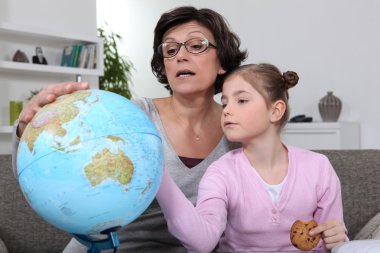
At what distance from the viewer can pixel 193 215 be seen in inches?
55.8

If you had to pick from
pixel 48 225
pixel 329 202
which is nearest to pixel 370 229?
pixel 329 202

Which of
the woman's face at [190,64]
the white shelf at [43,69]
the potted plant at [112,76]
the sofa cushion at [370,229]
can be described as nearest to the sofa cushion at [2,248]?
the woman's face at [190,64]

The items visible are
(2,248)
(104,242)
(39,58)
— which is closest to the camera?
(104,242)

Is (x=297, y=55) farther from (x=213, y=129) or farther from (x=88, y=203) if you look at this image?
(x=88, y=203)

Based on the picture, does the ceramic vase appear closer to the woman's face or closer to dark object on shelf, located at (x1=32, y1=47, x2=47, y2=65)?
dark object on shelf, located at (x1=32, y1=47, x2=47, y2=65)

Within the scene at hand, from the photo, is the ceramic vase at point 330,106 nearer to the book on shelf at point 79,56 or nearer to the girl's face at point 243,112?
the book on shelf at point 79,56

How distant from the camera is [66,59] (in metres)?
5.97

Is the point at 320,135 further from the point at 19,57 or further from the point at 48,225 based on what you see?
the point at 48,225

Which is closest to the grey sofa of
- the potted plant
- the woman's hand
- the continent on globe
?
the woman's hand

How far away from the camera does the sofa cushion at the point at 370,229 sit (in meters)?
2.30

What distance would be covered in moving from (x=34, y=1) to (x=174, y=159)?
4.32 meters

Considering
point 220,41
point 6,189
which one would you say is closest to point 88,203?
point 220,41

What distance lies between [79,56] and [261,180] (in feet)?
14.9

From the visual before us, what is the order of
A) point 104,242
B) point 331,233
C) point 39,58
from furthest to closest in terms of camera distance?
point 39,58
point 331,233
point 104,242
